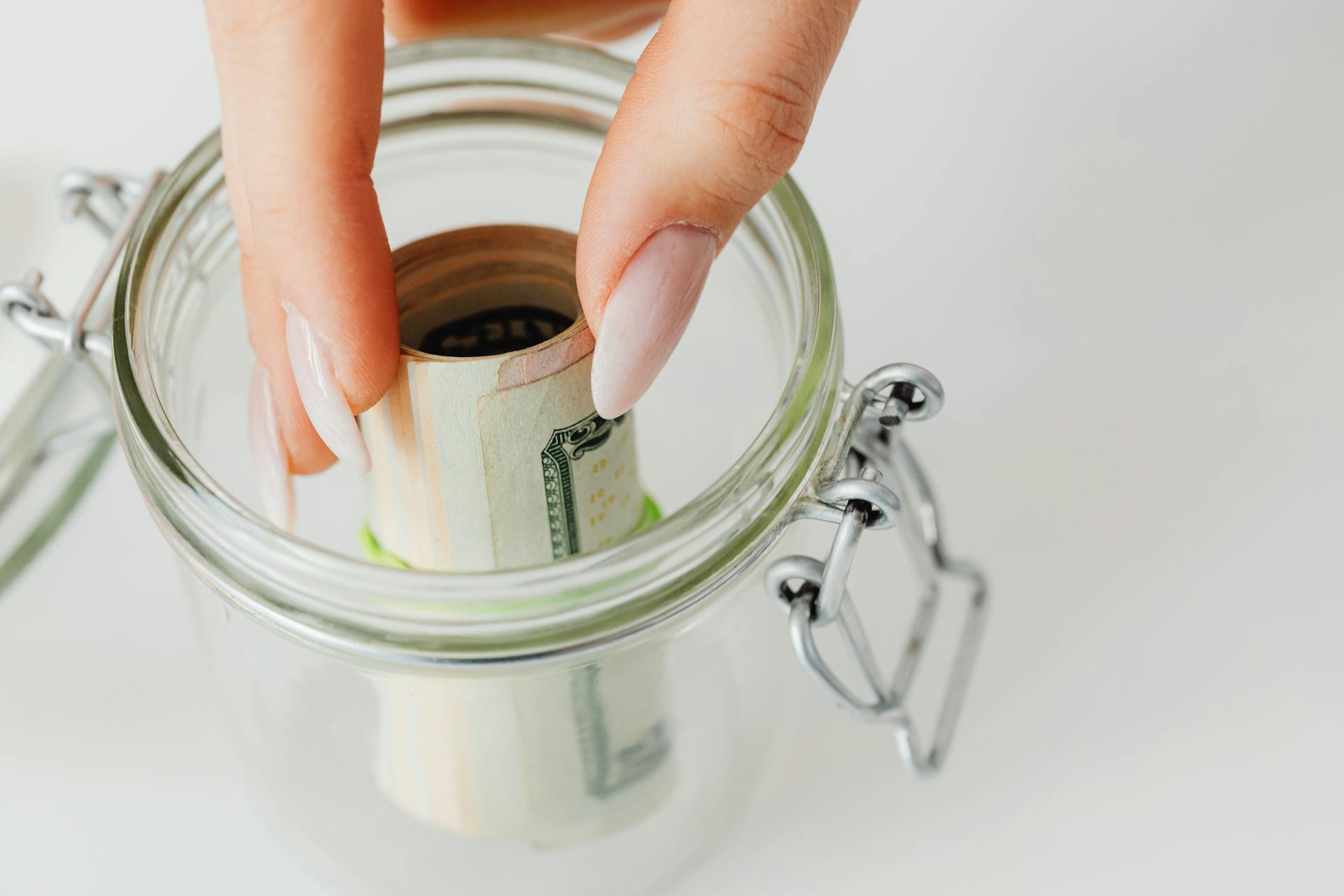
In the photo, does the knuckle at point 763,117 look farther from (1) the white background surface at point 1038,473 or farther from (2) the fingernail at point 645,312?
(1) the white background surface at point 1038,473

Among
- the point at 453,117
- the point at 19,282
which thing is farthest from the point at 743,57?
the point at 19,282

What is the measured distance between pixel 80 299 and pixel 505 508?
0.68 feet

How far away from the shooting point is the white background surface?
0.55m

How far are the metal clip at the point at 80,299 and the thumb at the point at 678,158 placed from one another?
0.19 m

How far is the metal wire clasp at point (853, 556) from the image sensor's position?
0.40 metres

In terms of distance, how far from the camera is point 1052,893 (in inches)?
21.0

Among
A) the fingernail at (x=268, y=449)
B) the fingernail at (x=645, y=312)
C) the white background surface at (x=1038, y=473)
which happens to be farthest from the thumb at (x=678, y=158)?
the white background surface at (x=1038, y=473)

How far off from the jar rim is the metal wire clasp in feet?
0.05

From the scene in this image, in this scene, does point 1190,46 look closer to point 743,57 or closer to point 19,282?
point 743,57

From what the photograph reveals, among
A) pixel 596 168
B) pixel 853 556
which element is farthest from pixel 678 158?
pixel 853 556

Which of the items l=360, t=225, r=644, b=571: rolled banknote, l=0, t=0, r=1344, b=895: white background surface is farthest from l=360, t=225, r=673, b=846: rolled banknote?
l=0, t=0, r=1344, b=895: white background surface

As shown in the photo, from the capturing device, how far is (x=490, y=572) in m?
0.34

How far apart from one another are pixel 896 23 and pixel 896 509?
449 millimetres

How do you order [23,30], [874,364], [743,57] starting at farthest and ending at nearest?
[23,30], [874,364], [743,57]
